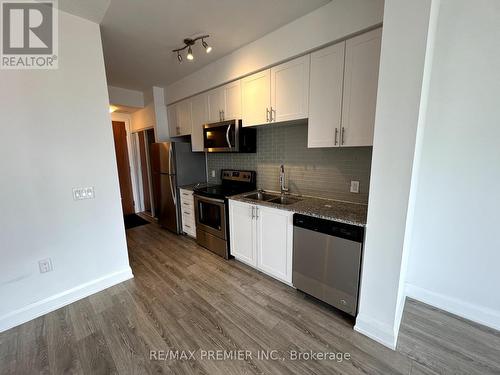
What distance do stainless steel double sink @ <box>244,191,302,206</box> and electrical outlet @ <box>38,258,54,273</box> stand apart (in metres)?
2.06

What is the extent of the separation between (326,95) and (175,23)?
1.62 m

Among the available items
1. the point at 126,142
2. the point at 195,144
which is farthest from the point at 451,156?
the point at 126,142

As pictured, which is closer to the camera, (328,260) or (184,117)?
(328,260)

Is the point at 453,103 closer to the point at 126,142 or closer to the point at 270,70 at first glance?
the point at 270,70

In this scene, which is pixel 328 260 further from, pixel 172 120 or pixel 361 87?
pixel 172 120

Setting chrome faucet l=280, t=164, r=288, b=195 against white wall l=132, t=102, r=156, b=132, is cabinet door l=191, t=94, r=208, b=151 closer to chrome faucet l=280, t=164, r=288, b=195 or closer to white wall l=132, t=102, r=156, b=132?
white wall l=132, t=102, r=156, b=132

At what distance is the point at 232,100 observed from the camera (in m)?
2.82

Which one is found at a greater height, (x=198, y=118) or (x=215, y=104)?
(x=215, y=104)

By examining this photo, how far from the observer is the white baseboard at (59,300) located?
Result: 5.94ft

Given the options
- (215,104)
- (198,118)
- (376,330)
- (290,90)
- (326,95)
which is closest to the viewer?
(376,330)

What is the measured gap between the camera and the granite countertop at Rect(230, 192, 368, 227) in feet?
5.59

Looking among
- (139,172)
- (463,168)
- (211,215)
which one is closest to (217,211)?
(211,215)

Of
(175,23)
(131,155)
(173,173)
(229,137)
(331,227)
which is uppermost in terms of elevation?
(175,23)

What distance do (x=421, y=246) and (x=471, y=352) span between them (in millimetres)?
796
